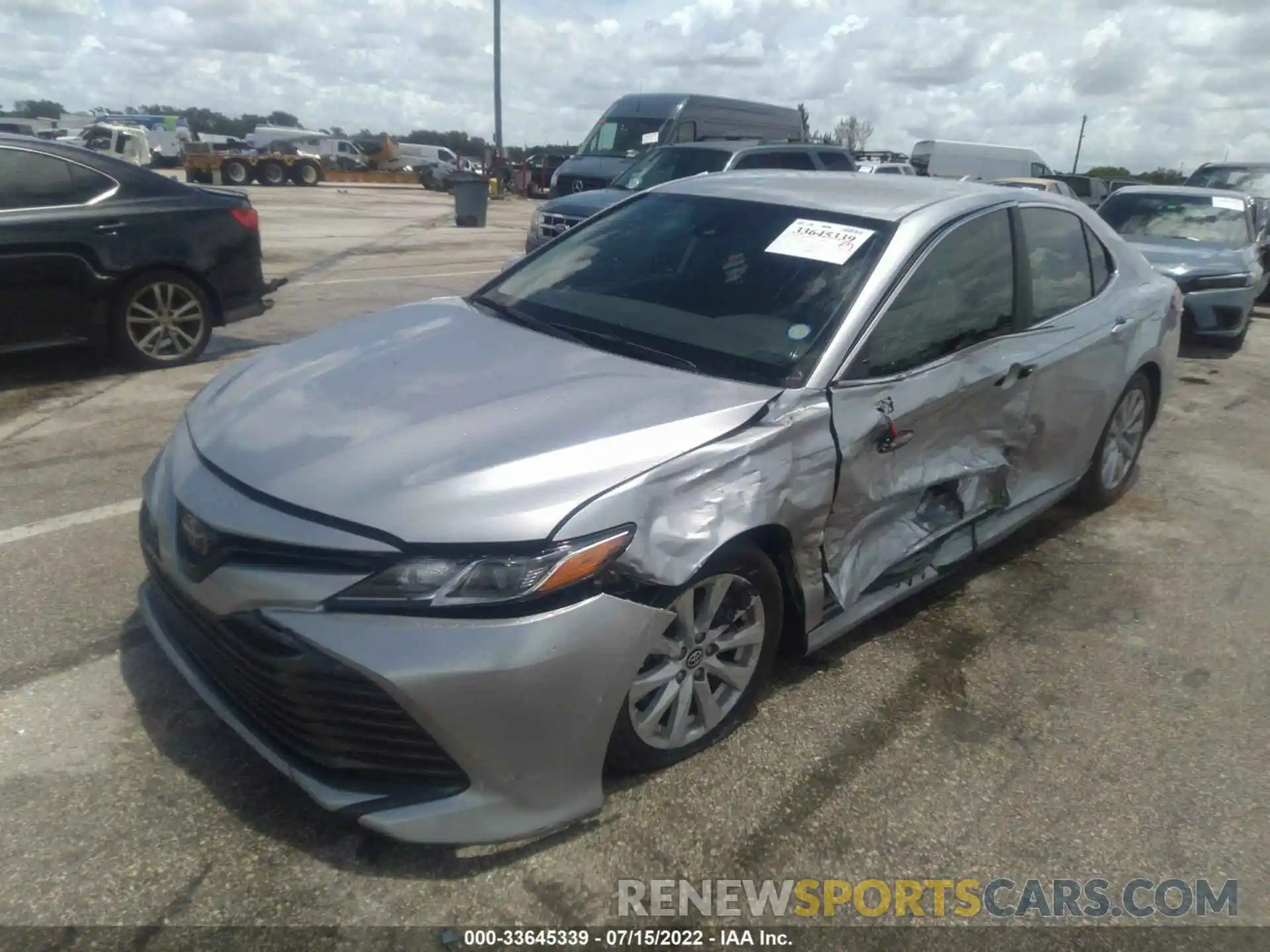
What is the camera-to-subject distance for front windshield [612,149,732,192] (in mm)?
11859

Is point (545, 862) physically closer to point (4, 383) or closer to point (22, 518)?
point (22, 518)

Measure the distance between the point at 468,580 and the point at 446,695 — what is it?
26 cm

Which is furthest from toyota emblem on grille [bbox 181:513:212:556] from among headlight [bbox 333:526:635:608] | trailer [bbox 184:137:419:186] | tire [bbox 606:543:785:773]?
trailer [bbox 184:137:419:186]

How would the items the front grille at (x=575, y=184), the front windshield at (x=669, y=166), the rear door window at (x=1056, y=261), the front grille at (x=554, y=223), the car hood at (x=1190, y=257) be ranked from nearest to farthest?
the rear door window at (x=1056, y=261) → the car hood at (x=1190, y=257) → the front grille at (x=554, y=223) → the front windshield at (x=669, y=166) → the front grille at (x=575, y=184)

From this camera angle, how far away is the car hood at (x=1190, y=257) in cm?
983

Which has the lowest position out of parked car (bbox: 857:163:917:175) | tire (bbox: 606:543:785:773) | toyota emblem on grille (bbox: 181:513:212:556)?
tire (bbox: 606:543:785:773)

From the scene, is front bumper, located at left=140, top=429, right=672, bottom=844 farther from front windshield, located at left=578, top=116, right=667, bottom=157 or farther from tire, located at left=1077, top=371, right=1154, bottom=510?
front windshield, located at left=578, top=116, right=667, bottom=157

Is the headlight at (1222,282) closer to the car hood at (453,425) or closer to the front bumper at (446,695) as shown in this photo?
the car hood at (453,425)

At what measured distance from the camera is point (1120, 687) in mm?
3588

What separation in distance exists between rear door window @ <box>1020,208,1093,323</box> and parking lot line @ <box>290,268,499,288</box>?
6927mm

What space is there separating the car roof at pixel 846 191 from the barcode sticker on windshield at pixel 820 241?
0.11 metres

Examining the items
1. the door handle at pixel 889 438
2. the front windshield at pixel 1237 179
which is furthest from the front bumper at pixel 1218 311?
the door handle at pixel 889 438

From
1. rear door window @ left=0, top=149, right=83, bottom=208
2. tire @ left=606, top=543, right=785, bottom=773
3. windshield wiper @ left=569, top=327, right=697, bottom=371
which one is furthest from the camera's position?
rear door window @ left=0, top=149, right=83, bottom=208

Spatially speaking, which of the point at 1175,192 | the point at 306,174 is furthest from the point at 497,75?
the point at 1175,192
